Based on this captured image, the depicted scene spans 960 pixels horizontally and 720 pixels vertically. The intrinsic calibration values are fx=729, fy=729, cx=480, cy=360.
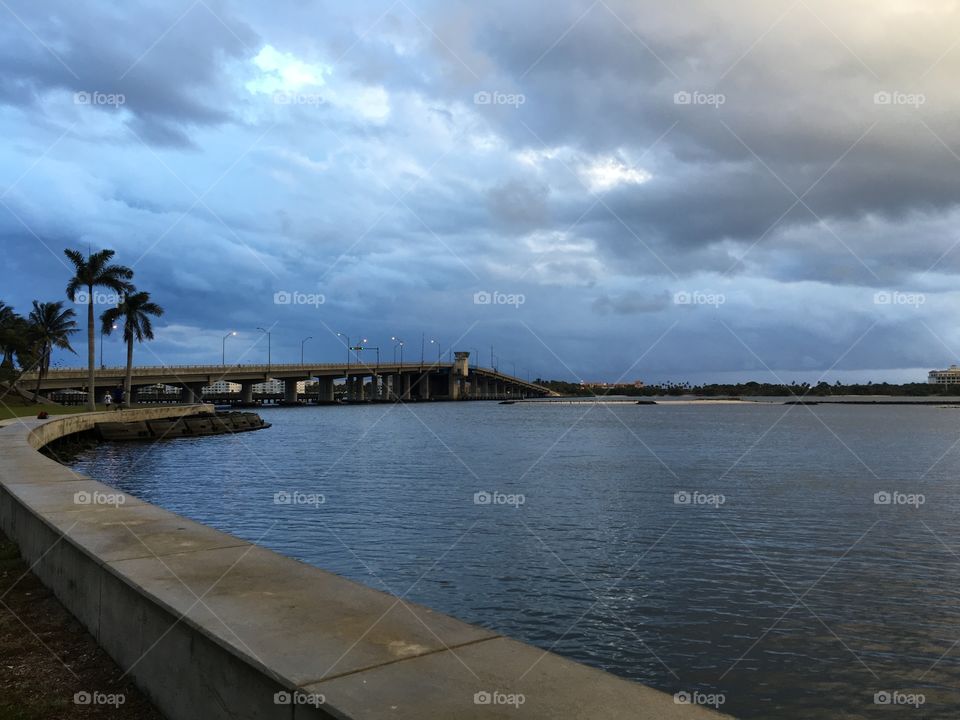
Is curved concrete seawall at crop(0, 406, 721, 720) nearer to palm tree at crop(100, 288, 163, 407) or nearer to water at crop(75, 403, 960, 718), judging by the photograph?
water at crop(75, 403, 960, 718)

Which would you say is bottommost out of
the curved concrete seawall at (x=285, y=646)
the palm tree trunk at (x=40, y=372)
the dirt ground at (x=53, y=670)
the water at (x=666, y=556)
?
the water at (x=666, y=556)

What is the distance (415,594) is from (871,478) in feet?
99.2

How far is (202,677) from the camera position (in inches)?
199

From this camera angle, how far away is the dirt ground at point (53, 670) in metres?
5.50

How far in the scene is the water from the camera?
10039mm

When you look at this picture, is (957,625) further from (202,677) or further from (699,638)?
(202,677)

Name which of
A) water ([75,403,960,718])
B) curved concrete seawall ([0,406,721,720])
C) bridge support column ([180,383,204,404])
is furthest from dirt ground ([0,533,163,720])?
bridge support column ([180,383,204,404])

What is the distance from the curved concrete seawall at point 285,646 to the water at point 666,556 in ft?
15.6

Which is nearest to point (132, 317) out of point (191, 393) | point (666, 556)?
point (191, 393)

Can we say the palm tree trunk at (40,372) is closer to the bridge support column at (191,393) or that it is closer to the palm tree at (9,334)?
the palm tree at (9,334)

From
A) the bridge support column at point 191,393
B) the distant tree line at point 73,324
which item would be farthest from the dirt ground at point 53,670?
the bridge support column at point 191,393

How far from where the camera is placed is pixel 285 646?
16.6ft

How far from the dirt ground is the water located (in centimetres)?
619

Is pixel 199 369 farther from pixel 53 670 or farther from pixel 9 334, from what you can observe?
pixel 53 670
